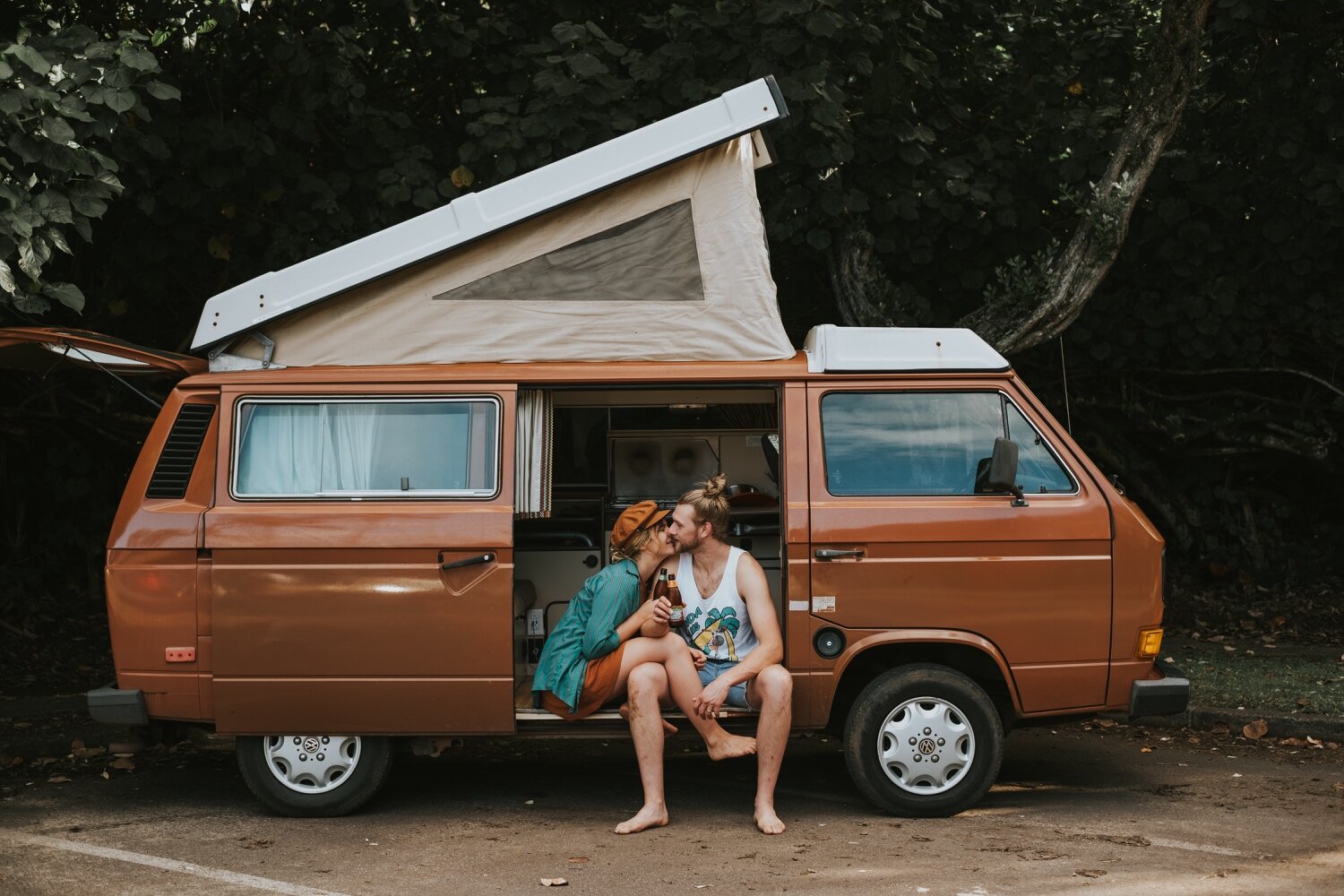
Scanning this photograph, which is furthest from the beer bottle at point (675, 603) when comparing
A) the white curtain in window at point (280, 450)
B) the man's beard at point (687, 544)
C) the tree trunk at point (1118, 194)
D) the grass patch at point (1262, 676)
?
the tree trunk at point (1118, 194)

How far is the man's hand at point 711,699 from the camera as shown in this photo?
637 centimetres

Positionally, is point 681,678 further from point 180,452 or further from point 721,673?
point 180,452

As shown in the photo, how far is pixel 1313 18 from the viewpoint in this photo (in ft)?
33.4

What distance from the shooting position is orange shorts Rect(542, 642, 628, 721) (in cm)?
658

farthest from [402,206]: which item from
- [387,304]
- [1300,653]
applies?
[1300,653]

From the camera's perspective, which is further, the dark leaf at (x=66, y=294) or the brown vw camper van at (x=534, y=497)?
the dark leaf at (x=66, y=294)

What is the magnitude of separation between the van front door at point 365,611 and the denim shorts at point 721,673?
90 cm

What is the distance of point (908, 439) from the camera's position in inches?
265

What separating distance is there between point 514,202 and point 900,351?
6.34 ft

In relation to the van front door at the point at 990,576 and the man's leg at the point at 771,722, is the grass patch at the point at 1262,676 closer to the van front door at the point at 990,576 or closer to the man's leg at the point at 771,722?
the van front door at the point at 990,576

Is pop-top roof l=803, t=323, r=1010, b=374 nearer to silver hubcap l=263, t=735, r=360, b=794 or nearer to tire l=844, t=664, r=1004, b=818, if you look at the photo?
tire l=844, t=664, r=1004, b=818

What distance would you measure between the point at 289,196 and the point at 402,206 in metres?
0.77

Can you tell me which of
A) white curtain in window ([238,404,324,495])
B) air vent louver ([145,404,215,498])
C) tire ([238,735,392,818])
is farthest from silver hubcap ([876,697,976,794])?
air vent louver ([145,404,215,498])

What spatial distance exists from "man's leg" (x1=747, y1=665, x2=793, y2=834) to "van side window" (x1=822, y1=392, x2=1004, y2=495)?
0.95 meters
